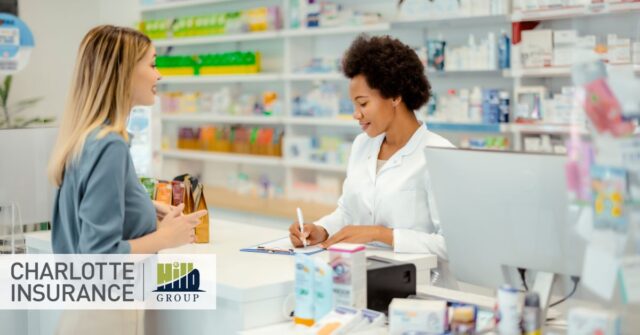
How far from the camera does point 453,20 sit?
221 inches

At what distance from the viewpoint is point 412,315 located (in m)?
2.23

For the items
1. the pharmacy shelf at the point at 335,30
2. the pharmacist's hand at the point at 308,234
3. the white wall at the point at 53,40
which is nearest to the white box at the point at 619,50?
the pharmacy shelf at the point at 335,30

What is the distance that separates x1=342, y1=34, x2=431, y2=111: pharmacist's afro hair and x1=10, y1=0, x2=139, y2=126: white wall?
5893mm

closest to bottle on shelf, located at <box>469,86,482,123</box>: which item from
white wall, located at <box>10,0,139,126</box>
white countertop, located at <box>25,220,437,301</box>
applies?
white countertop, located at <box>25,220,437,301</box>

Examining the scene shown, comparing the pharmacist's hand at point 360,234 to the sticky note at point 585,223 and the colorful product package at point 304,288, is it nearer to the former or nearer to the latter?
the colorful product package at point 304,288

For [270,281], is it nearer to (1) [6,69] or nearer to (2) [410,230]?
(2) [410,230]

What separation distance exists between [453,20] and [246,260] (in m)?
3.22

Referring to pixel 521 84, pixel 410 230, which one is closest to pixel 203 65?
pixel 521 84

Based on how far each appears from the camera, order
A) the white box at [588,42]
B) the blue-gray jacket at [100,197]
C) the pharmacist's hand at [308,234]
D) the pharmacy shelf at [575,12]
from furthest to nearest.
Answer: the white box at [588,42], the pharmacy shelf at [575,12], the pharmacist's hand at [308,234], the blue-gray jacket at [100,197]

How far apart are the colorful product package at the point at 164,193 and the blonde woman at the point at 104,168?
87cm

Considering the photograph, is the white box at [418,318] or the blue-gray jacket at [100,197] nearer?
the white box at [418,318]

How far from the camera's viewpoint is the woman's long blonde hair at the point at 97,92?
2412mm

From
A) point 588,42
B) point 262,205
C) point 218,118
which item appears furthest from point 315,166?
point 588,42

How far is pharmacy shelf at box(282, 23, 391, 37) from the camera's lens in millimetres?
6090
